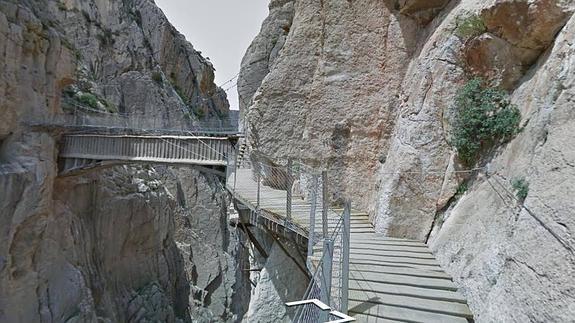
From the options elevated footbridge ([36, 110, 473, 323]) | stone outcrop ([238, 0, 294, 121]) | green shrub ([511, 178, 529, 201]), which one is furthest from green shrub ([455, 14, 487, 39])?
stone outcrop ([238, 0, 294, 121])

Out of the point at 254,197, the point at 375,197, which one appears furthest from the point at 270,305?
the point at 375,197

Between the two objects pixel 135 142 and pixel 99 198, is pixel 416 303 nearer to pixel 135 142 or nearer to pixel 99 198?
pixel 135 142

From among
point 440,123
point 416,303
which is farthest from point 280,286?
point 440,123

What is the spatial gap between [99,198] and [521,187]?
1951cm

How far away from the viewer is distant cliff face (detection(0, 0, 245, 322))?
1327 centimetres

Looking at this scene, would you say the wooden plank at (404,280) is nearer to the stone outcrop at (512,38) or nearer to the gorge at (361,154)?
the gorge at (361,154)

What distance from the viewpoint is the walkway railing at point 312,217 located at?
4.52 metres

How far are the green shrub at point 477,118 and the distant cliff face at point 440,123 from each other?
21 centimetres

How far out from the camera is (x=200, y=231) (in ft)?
103

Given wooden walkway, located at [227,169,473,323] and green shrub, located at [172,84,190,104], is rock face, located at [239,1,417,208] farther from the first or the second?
green shrub, located at [172,84,190,104]

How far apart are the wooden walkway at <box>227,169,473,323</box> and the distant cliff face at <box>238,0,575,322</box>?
0.27m

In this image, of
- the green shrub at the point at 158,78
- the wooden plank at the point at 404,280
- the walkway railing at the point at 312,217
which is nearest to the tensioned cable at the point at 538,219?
the wooden plank at the point at 404,280

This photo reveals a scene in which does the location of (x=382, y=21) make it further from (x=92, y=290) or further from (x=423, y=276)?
(x=92, y=290)

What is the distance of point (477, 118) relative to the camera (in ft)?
20.2
